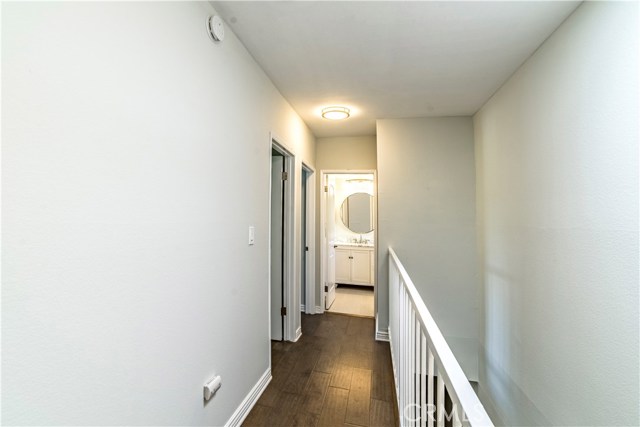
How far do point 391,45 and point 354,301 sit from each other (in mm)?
3746

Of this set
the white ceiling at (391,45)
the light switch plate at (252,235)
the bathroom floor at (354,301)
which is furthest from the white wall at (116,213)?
the bathroom floor at (354,301)

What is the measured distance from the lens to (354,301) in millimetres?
4457

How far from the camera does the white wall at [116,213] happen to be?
663 mm

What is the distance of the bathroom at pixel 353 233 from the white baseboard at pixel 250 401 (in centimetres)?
286

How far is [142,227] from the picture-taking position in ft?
3.27

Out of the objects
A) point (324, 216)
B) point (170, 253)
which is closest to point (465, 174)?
point (324, 216)

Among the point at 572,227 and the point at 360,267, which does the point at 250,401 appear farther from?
the point at 360,267

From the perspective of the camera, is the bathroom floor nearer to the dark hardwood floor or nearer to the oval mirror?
the dark hardwood floor

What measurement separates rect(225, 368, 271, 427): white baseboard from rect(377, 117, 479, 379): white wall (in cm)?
148

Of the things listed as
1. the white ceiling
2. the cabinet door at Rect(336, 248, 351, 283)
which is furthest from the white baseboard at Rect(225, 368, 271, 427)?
the cabinet door at Rect(336, 248, 351, 283)

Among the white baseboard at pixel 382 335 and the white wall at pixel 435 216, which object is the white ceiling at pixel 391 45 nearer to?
the white wall at pixel 435 216

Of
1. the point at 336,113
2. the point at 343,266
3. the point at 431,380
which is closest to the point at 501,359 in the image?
the point at 431,380

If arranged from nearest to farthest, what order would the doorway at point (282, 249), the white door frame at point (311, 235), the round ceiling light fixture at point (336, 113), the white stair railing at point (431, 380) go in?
the white stair railing at point (431, 380), the round ceiling light fixture at point (336, 113), the doorway at point (282, 249), the white door frame at point (311, 235)

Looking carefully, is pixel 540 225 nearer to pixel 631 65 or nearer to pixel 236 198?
pixel 631 65
